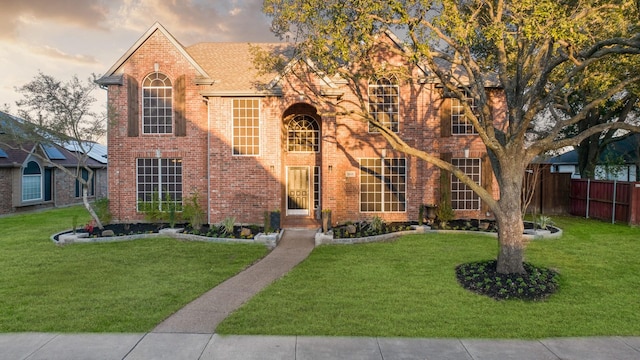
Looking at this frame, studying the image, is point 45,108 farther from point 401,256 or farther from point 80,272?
point 401,256

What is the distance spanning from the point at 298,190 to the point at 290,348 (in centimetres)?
1145

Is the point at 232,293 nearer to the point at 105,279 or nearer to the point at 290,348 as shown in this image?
the point at 290,348

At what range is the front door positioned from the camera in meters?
16.5

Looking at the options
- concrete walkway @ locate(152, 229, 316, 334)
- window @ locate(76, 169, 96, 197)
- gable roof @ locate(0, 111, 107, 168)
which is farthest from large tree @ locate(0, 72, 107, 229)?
window @ locate(76, 169, 96, 197)

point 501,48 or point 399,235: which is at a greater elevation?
point 501,48

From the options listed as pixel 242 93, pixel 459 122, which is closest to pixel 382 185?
pixel 459 122

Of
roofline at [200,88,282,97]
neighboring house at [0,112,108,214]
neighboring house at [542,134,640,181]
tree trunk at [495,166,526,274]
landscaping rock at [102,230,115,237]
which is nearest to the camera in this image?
tree trunk at [495,166,526,274]

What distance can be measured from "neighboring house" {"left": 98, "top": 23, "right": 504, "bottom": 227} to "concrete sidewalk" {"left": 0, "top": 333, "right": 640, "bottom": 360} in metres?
9.90

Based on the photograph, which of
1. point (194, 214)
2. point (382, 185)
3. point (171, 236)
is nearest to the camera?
point (171, 236)

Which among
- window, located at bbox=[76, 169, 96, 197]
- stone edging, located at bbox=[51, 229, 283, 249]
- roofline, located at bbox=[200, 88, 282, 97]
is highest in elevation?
roofline, located at bbox=[200, 88, 282, 97]

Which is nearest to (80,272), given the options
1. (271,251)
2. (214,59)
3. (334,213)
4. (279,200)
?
(271,251)

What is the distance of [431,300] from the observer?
7.14 meters

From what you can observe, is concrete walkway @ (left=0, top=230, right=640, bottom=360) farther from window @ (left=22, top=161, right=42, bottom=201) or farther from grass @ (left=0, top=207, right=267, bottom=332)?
window @ (left=22, top=161, right=42, bottom=201)

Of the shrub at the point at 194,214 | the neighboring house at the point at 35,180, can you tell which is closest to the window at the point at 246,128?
the shrub at the point at 194,214
